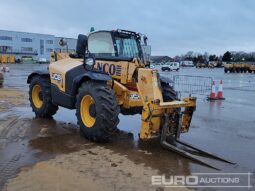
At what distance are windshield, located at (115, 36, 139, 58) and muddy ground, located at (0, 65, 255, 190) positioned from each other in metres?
1.97

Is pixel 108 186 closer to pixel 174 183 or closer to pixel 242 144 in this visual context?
pixel 174 183

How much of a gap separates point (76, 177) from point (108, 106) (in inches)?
74.9

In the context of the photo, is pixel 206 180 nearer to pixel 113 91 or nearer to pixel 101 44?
pixel 113 91

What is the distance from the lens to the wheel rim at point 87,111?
7.50 meters

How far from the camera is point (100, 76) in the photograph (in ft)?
23.9

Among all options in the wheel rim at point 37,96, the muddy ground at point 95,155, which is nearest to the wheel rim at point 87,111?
the muddy ground at point 95,155

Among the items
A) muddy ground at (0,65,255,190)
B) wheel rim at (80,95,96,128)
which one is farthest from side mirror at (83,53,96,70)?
muddy ground at (0,65,255,190)

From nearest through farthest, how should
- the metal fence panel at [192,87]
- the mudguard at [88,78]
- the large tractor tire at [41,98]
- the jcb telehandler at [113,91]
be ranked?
the jcb telehandler at [113,91]
the mudguard at [88,78]
the large tractor tire at [41,98]
the metal fence panel at [192,87]

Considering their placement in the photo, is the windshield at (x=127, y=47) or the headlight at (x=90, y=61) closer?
the headlight at (x=90, y=61)

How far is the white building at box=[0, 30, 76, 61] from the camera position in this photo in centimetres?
9900

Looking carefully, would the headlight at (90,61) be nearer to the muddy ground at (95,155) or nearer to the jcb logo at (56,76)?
the jcb logo at (56,76)

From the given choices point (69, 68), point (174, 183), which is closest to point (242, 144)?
point (174, 183)

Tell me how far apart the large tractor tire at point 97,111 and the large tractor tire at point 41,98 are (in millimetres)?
2187

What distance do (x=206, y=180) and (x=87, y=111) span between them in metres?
3.28
